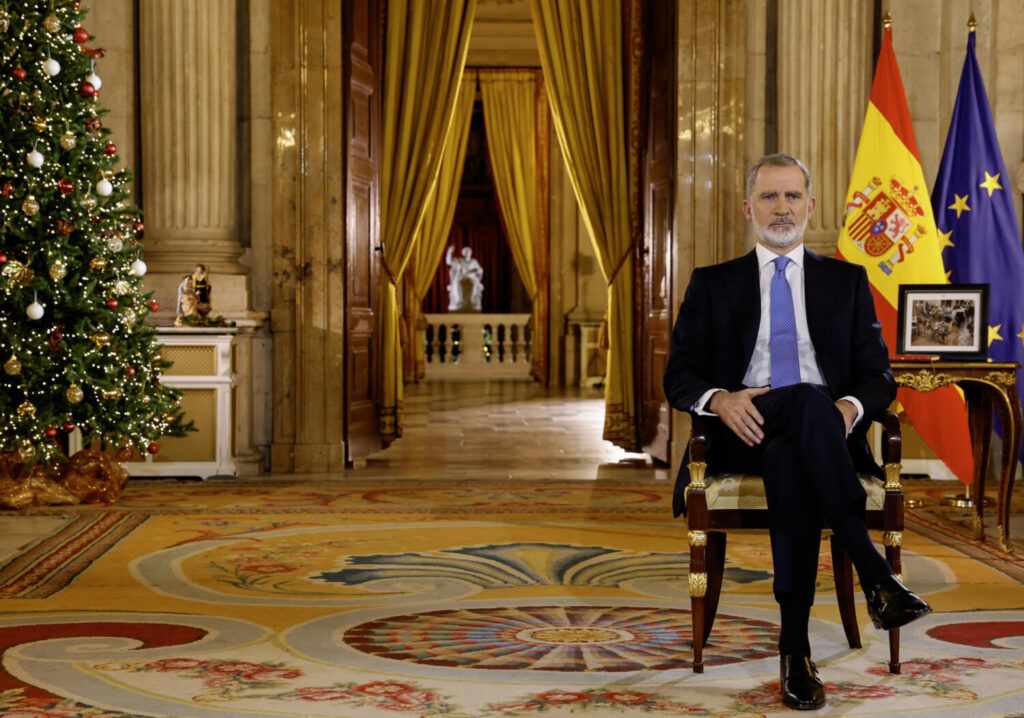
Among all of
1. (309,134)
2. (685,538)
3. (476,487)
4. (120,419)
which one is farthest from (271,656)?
(309,134)

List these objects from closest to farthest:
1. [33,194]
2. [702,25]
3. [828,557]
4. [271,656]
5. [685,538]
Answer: [271,656]
[828,557]
[685,538]
[33,194]
[702,25]

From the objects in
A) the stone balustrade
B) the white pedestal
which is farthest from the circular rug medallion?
the stone balustrade

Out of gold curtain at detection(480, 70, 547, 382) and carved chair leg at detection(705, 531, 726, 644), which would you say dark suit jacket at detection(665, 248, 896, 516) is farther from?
gold curtain at detection(480, 70, 547, 382)

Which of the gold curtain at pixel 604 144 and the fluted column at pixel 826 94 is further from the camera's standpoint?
the gold curtain at pixel 604 144

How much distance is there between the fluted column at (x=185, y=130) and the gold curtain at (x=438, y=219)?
874 cm

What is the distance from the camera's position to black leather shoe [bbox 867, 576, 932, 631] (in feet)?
8.63

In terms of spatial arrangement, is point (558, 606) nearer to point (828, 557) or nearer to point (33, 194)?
point (828, 557)

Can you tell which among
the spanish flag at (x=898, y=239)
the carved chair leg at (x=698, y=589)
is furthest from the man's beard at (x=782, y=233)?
the spanish flag at (x=898, y=239)

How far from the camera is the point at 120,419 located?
570 centimetres

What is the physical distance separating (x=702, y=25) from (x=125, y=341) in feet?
11.5

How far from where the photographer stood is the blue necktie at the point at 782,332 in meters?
3.08

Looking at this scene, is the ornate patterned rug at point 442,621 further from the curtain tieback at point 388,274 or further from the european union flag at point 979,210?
the curtain tieback at point 388,274

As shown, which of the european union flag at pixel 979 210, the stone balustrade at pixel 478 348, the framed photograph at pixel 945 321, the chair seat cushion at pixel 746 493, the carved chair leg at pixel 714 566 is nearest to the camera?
the chair seat cushion at pixel 746 493

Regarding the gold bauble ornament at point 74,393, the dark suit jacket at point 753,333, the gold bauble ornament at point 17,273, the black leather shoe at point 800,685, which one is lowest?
the black leather shoe at point 800,685
